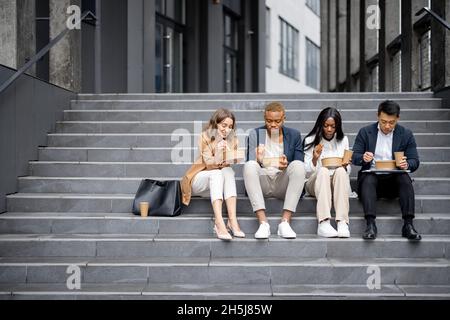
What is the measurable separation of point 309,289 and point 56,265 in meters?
2.03

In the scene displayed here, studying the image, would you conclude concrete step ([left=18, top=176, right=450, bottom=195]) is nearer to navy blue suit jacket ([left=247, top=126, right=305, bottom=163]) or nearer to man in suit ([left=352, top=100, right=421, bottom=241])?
navy blue suit jacket ([left=247, top=126, right=305, bottom=163])

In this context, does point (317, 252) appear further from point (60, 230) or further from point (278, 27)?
point (278, 27)

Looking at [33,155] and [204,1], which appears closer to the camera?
[33,155]

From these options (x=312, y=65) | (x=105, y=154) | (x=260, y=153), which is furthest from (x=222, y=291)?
(x=312, y=65)

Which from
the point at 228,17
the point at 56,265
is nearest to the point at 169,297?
the point at 56,265

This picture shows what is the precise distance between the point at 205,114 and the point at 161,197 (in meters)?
2.31

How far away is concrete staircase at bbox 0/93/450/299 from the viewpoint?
434cm

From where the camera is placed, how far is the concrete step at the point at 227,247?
4.67 meters

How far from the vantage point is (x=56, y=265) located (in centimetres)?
445

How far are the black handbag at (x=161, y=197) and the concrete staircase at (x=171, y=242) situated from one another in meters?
0.12

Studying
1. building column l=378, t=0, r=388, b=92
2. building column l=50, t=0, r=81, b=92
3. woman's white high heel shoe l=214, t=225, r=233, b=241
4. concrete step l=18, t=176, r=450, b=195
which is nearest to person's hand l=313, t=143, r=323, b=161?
concrete step l=18, t=176, r=450, b=195

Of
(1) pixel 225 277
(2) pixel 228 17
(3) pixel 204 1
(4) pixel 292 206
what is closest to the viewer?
(1) pixel 225 277

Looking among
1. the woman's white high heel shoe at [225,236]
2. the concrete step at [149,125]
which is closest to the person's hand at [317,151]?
the woman's white high heel shoe at [225,236]

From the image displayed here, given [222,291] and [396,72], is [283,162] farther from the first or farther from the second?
[396,72]
